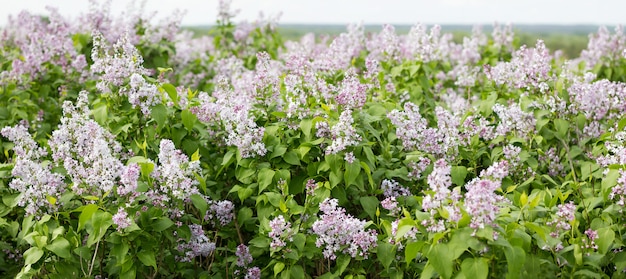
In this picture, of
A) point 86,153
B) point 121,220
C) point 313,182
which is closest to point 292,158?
point 313,182

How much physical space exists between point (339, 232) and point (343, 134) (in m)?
0.65

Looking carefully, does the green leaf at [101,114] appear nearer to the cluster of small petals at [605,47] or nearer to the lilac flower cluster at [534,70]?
the lilac flower cluster at [534,70]

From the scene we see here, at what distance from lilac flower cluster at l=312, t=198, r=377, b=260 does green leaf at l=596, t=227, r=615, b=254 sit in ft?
3.98

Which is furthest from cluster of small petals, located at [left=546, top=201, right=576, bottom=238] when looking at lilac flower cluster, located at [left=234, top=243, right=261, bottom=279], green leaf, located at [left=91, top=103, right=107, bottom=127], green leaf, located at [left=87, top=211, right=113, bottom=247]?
green leaf, located at [left=91, top=103, right=107, bottom=127]

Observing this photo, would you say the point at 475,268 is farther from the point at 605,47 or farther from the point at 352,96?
the point at 605,47

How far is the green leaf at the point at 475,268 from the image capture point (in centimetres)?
329

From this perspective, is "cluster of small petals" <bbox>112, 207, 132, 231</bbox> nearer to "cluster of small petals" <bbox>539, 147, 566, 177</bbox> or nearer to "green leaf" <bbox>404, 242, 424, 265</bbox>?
"green leaf" <bbox>404, 242, 424, 265</bbox>

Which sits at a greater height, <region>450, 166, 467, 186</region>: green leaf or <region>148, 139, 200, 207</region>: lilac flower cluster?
<region>148, 139, 200, 207</region>: lilac flower cluster

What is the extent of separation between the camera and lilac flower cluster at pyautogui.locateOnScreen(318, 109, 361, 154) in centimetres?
426

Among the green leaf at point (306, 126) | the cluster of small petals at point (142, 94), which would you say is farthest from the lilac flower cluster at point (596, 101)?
the cluster of small petals at point (142, 94)

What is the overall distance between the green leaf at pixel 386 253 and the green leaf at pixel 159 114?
1.67m

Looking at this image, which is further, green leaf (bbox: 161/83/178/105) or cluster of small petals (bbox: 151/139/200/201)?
green leaf (bbox: 161/83/178/105)

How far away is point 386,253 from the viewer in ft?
13.0

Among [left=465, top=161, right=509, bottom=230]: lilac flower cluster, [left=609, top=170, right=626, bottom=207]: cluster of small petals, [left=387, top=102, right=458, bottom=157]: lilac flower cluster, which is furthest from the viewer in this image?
[left=387, top=102, right=458, bottom=157]: lilac flower cluster
